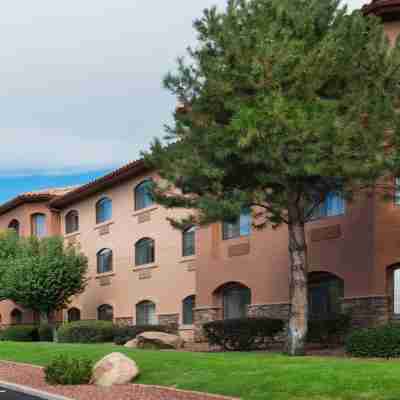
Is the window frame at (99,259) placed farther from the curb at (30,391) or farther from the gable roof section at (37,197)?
the curb at (30,391)

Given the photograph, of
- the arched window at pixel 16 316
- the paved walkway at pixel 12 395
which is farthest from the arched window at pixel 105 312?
the paved walkway at pixel 12 395

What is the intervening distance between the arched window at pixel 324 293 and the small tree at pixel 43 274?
53.0 feet

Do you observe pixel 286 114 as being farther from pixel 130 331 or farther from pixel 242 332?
pixel 130 331

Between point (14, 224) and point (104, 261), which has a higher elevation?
point (14, 224)

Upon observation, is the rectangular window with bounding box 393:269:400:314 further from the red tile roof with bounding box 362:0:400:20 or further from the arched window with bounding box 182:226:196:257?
the arched window with bounding box 182:226:196:257

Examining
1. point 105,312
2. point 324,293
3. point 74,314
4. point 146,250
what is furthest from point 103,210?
point 324,293

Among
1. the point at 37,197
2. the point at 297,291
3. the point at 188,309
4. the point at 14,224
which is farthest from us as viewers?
the point at 14,224

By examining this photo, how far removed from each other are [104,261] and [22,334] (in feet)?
Answer: 20.9

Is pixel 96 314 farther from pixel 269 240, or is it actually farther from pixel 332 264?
pixel 332 264

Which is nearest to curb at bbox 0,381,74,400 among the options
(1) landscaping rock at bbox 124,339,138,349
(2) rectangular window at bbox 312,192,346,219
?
(1) landscaping rock at bbox 124,339,138,349

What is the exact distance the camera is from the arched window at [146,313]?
3975cm

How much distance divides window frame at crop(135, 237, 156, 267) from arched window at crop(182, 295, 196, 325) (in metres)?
3.74

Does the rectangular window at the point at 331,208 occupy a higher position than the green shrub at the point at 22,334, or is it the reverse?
the rectangular window at the point at 331,208

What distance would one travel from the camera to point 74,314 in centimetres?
4791
